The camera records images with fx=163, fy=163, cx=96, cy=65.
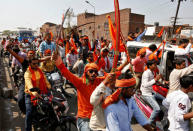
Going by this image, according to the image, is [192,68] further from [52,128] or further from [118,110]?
[52,128]

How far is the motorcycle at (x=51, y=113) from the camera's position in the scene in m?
3.43

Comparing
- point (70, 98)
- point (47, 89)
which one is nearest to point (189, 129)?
point (47, 89)

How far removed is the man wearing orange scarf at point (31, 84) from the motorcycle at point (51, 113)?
0.43 ft

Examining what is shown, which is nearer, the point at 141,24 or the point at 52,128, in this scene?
the point at 52,128

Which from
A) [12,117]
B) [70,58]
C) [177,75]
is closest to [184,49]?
[177,75]

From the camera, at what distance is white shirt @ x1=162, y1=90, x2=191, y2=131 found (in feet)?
7.97

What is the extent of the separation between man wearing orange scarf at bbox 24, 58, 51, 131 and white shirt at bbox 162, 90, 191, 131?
2740 millimetres

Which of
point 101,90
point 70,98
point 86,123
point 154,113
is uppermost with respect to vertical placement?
point 101,90

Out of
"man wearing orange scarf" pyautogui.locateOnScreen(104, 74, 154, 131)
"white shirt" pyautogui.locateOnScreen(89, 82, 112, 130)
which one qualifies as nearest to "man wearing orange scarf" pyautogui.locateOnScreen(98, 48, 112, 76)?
"white shirt" pyautogui.locateOnScreen(89, 82, 112, 130)

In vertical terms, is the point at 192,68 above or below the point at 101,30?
below

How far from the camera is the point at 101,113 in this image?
6.98ft

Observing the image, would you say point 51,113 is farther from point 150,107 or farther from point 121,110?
point 150,107

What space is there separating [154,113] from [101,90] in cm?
217

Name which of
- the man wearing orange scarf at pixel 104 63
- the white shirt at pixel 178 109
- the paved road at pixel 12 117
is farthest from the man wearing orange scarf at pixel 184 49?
the white shirt at pixel 178 109
